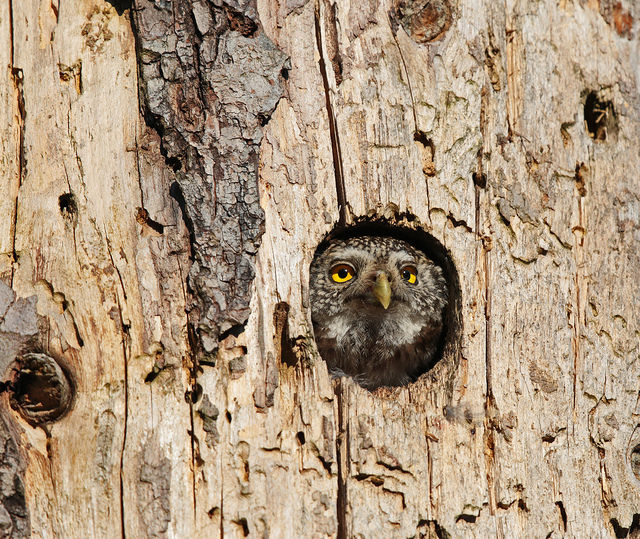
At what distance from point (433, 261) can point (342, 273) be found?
579 millimetres

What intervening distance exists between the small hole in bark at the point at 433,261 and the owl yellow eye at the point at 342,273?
13 centimetres

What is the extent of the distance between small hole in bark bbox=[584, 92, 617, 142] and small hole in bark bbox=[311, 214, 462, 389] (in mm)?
1085

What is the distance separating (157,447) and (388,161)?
1659 mm

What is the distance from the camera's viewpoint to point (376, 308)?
4391 mm

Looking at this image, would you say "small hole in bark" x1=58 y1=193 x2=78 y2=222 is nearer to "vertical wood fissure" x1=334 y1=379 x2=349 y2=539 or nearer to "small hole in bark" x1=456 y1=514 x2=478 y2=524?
"vertical wood fissure" x1=334 y1=379 x2=349 y2=539

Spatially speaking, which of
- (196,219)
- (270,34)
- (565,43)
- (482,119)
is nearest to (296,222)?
(196,219)

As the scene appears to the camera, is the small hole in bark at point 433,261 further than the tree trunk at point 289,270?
Yes

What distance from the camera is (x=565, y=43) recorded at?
147 inches

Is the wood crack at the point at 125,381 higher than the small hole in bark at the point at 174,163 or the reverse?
the reverse

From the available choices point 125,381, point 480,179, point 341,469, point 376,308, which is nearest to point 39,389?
point 125,381

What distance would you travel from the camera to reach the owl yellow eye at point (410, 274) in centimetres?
434

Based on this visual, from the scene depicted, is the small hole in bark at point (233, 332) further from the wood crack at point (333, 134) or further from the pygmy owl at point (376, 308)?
the pygmy owl at point (376, 308)

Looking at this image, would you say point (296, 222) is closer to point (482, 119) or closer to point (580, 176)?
point (482, 119)

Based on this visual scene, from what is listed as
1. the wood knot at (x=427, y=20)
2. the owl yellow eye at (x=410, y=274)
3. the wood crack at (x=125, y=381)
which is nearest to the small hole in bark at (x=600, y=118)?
the wood knot at (x=427, y=20)
